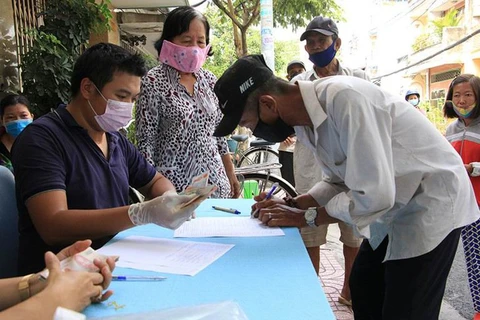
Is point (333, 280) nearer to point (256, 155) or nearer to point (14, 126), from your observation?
point (14, 126)

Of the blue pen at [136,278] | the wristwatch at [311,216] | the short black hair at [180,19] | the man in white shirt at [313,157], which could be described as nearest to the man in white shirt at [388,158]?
the wristwatch at [311,216]

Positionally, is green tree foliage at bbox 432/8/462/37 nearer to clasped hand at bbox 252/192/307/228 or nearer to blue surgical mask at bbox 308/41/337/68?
blue surgical mask at bbox 308/41/337/68

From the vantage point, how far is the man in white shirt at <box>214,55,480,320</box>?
114 cm

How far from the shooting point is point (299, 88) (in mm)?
1259

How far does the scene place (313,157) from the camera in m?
2.53

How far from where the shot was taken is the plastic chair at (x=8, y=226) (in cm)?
135

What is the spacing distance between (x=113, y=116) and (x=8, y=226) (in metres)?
0.55

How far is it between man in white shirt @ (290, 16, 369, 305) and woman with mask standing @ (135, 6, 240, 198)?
0.65m

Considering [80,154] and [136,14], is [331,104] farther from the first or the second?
[136,14]

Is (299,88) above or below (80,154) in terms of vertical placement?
above

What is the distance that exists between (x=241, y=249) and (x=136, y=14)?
6.39 metres

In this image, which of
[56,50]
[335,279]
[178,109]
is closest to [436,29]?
[335,279]

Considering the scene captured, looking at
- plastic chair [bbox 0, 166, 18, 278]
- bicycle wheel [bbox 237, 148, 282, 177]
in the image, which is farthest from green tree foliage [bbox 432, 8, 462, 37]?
plastic chair [bbox 0, 166, 18, 278]

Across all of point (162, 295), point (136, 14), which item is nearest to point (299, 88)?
point (162, 295)
